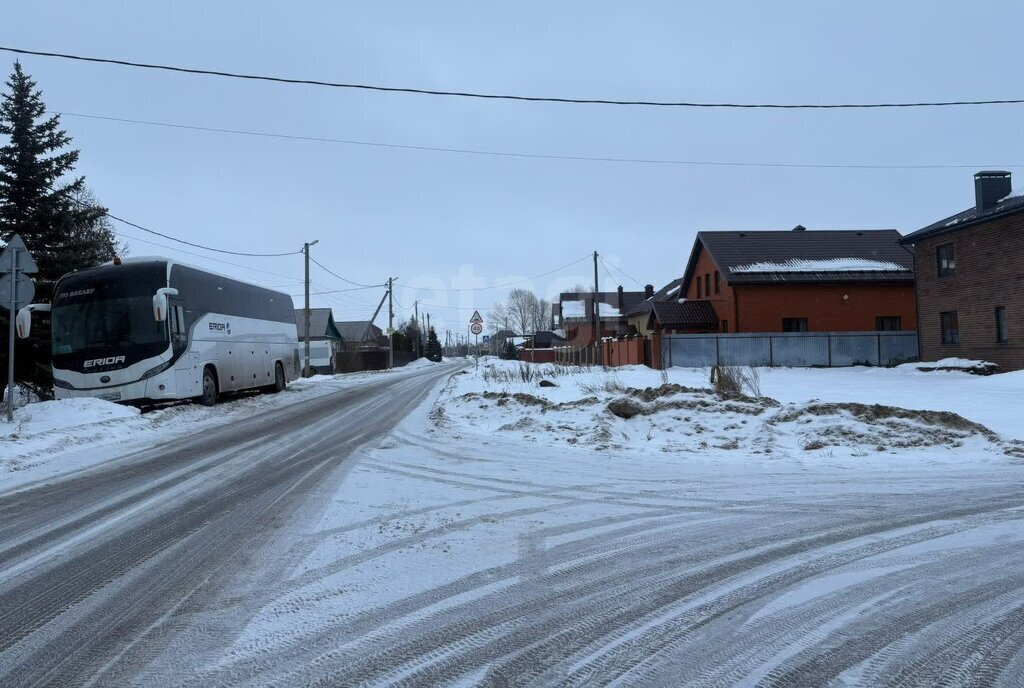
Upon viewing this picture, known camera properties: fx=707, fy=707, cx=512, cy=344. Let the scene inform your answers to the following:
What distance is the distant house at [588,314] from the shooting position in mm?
72188

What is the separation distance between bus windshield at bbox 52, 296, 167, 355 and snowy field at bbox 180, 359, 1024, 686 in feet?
28.7

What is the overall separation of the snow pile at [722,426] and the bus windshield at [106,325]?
7.08 metres

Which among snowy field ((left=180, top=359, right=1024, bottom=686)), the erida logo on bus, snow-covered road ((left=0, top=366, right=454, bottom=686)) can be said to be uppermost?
the erida logo on bus

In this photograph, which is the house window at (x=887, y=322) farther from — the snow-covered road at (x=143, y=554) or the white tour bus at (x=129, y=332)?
the snow-covered road at (x=143, y=554)

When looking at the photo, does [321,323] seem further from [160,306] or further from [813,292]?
[160,306]

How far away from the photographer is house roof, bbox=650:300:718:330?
39.0 m

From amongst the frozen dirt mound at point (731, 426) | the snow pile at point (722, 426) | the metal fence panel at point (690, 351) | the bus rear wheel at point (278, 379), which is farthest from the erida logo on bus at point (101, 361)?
the metal fence panel at point (690, 351)

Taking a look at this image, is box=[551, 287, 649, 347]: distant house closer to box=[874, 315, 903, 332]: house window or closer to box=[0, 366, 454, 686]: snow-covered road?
box=[874, 315, 903, 332]: house window

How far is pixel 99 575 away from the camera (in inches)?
182

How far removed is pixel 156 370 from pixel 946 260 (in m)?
28.8

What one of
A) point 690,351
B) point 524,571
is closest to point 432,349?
point 690,351

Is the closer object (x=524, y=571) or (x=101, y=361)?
(x=524, y=571)

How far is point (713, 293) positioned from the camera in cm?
4025

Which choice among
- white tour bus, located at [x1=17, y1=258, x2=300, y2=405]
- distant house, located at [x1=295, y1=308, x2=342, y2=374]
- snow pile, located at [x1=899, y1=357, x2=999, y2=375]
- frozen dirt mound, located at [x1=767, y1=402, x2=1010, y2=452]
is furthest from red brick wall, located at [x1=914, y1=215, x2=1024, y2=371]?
distant house, located at [x1=295, y1=308, x2=342, y2=374]
